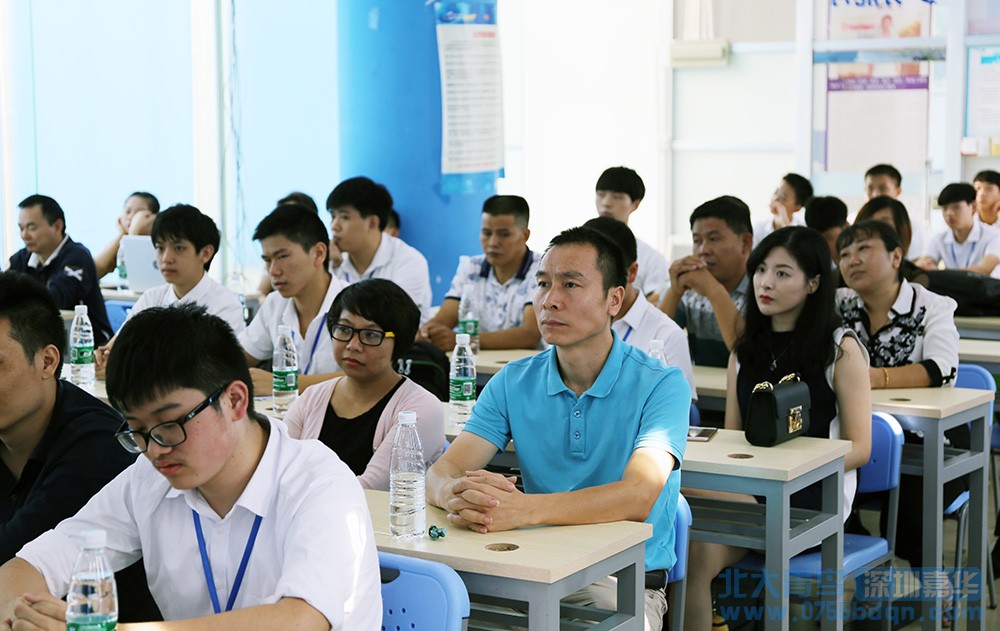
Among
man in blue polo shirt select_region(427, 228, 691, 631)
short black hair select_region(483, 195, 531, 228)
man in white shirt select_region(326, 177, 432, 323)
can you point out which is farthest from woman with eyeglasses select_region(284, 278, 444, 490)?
man in white shirt select_region(326, 177, 432, 323)

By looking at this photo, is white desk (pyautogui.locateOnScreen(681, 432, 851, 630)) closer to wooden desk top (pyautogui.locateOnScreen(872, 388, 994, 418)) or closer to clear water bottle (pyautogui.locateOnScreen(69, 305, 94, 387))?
wooden desk top (pyautogui.locateOnScreen(872, 388, 994, 418))

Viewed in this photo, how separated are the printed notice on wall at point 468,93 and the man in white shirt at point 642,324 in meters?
2.20

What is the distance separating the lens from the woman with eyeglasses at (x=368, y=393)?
3037 millimetres

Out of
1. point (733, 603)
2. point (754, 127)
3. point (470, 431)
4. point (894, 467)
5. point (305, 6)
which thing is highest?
point (305, 6)

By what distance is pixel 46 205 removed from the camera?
620cm

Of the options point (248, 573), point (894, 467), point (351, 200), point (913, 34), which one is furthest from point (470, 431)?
point (913, 34)

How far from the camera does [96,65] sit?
6.71m

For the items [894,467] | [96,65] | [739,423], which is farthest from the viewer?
[96,65]

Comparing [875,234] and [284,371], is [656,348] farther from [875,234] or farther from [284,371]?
[284,371]

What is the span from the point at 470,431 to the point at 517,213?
99.8 inches

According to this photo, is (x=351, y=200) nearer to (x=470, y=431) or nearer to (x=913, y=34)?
(x=470, y=431)

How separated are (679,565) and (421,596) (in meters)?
0.90

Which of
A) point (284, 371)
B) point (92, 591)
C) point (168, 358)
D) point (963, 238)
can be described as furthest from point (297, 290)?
point (963, 238)

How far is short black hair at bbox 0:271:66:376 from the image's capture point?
7.52ft
